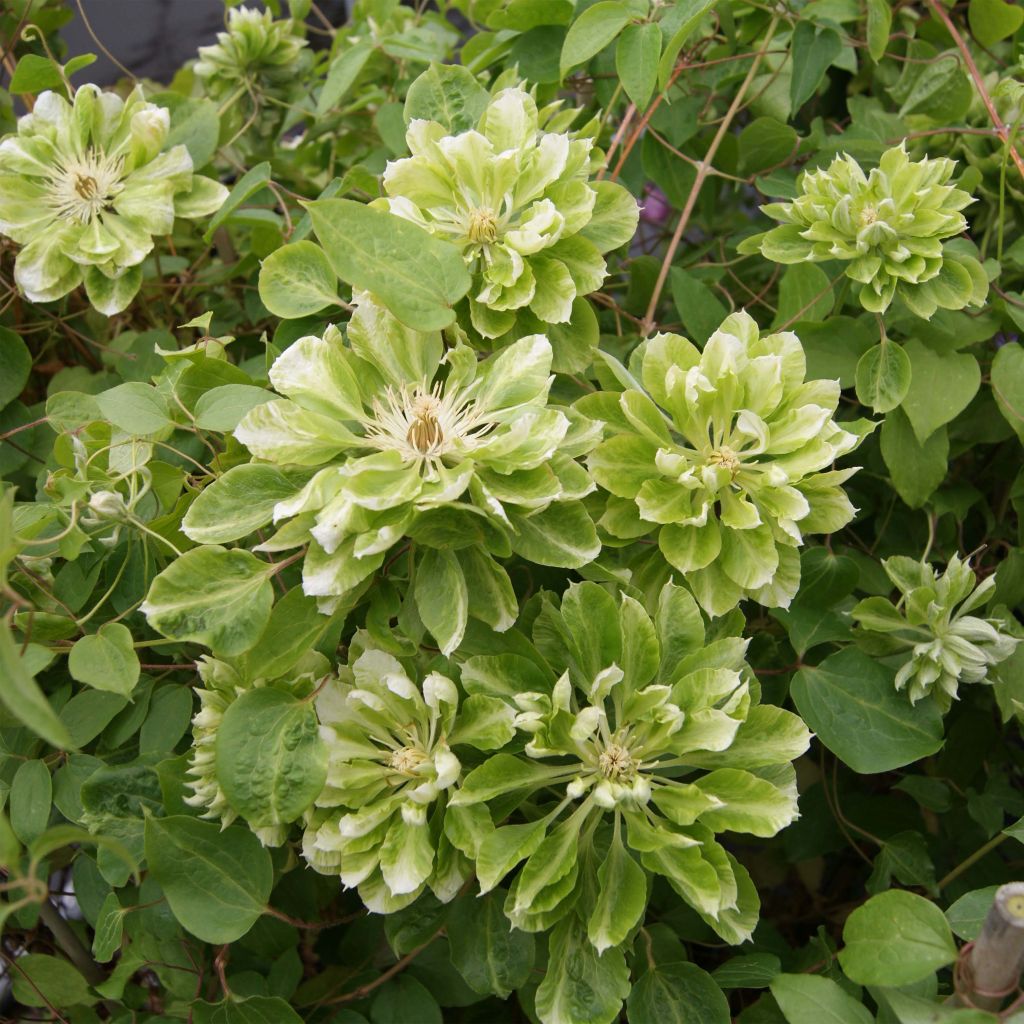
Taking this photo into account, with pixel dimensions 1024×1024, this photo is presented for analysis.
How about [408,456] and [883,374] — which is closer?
[408,456]

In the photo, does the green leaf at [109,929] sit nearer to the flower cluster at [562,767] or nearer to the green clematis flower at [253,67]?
the flower cluster at [562,767]

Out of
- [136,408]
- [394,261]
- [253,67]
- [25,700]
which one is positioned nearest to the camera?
[25,700]

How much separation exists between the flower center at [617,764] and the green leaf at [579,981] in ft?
0.24

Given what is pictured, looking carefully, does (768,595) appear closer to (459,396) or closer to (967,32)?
(459,396)

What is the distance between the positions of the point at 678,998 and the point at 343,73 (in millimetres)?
629

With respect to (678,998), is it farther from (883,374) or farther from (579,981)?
(883,374)

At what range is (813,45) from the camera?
0.69 meters

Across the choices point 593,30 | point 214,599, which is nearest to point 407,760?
point 214,599

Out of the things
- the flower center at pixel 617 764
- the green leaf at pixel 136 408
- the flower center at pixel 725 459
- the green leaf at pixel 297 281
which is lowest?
the flower center at pixel 617 764

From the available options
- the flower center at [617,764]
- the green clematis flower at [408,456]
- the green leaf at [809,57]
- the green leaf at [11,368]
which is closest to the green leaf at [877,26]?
the green leaf at [809,57]

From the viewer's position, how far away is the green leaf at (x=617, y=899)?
0.45 metres

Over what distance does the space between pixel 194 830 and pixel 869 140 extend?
61cm

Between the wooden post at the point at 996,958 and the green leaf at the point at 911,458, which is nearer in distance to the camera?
the wooden post at the point at 996,958

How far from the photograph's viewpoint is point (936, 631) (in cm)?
A: 56
